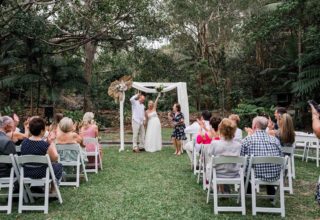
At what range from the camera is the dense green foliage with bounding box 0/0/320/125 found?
1350cm

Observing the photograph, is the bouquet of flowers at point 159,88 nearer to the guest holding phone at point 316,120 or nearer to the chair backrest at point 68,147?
the chair backrest at point 68,147

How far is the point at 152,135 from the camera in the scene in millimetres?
11336

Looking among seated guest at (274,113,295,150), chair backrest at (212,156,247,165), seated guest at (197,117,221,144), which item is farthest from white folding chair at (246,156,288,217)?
seated guest at (274,113,295,150)

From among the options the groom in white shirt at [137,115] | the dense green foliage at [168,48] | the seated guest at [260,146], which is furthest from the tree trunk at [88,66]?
the seated guest at [260,146]

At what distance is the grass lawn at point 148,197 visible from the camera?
15.8 feet

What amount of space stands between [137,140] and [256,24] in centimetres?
878

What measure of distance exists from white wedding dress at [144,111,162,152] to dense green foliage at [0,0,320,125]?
4103mm

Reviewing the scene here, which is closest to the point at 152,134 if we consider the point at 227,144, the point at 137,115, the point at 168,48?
the point at 137,115

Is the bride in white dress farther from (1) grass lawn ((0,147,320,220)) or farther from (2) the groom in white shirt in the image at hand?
(1) grass lawn ((0,147,320,220))

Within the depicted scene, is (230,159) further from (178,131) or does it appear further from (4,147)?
(178,131)

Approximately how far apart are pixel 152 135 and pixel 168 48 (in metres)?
14.9

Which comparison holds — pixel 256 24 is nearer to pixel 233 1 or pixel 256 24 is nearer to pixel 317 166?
pixel 233 1

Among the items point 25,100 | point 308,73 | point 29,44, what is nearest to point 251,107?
point 308,73

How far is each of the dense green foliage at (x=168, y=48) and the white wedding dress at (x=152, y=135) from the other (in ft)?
13.5
